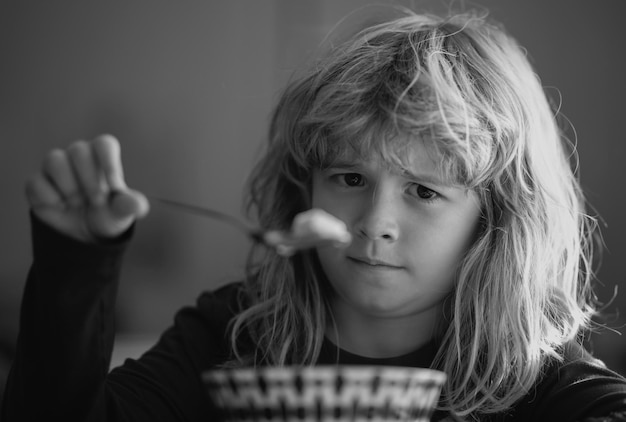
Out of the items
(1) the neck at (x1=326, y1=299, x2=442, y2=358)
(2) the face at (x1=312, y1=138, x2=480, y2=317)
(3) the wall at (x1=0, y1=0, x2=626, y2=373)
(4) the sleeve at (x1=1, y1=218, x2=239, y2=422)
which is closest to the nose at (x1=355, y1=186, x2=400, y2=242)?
(2) the face at (x1=312, y1=138, x2=480, y2=317)

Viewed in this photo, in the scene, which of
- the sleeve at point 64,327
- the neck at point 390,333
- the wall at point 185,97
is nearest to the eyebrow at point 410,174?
the neck at point 390,333

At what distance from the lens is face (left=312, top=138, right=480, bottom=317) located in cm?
83

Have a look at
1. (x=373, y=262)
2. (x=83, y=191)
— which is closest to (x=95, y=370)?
(x=83, y=191)

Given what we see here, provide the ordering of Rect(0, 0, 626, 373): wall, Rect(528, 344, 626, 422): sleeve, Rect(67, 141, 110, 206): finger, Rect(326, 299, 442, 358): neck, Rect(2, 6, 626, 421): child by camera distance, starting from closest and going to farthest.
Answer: Rect(67, 141, 110, 206): finger, Rect(528, 344, 626, 422): sleeve, Rect(2, 6, 626, 421): child, Rect(326, 299, 442, 358): neck, Rect(0, 0, 626, 373): wall

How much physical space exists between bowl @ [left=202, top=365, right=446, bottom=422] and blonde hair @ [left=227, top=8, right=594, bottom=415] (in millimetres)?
353

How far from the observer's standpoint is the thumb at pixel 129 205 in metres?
0.58

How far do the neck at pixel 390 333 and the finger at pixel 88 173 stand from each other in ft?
1.46

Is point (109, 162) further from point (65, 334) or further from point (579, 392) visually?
point (579, 392)

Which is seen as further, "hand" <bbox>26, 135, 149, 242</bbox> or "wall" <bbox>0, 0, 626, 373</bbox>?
"wall" <bbox>0, 0, 626, 373</bbox>

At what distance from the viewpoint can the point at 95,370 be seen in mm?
688

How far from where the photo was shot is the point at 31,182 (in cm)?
62

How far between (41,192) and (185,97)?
1.49 meters

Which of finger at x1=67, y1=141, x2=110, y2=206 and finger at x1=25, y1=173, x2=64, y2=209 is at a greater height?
finger at x1=67, y1=141, x2=110, y2=206

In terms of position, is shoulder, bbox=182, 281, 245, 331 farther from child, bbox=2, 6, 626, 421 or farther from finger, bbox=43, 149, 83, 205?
finger, bbox=43, 149, 83, 205
